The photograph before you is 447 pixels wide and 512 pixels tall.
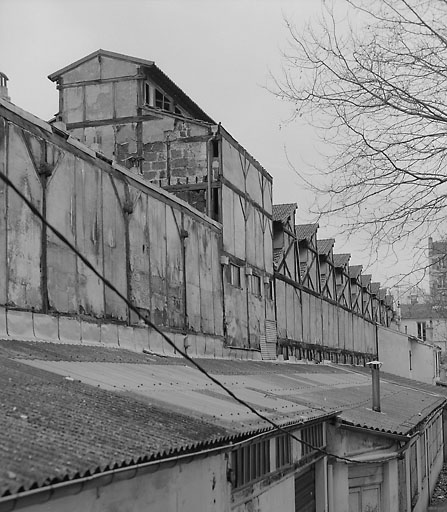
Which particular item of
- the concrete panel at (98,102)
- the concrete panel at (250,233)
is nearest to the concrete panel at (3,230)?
the concrete panel at (98,102)

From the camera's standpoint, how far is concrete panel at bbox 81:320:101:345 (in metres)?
12.5

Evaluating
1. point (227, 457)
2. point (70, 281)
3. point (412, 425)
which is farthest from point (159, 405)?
point (412, 425)

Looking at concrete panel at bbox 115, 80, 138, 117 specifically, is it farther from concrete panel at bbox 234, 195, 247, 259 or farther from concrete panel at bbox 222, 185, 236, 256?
concrete panel at bbox 234, 195, 247, 259

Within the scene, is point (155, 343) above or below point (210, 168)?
below

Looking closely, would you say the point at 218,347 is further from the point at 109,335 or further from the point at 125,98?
the point at 125,98

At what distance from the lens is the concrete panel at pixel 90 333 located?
12.5m

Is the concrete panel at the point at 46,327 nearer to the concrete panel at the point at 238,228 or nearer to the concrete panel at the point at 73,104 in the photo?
the concrete panel at the point at 238,228

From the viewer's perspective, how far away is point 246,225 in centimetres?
2250

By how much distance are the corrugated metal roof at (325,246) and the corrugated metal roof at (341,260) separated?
2.78 metres

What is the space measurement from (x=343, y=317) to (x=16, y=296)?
2915cm

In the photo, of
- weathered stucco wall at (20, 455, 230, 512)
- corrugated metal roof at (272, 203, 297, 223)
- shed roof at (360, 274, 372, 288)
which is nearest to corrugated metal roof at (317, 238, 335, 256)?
corrugated metal roof at (272, 203, 297, 223)

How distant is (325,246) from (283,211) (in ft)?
28.4

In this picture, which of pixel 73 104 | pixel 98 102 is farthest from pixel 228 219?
pixel 73 104

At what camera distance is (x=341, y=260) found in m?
40.2
